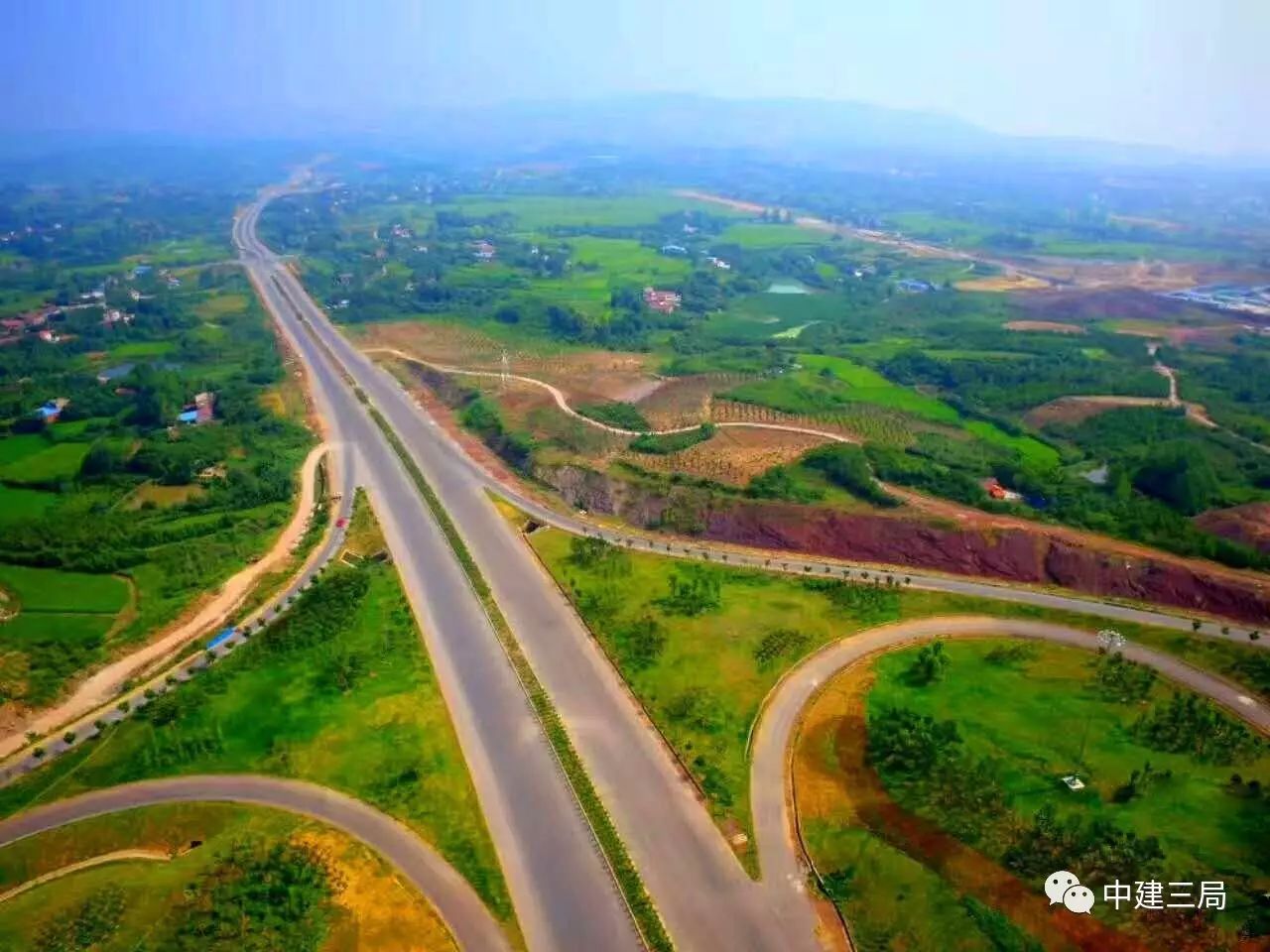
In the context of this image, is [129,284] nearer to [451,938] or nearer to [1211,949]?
[451,938]

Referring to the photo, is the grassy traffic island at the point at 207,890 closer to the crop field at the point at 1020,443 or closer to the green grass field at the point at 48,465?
the green grass field at the point at 48,465

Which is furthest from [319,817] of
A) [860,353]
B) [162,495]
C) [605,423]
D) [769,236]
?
[769,236]

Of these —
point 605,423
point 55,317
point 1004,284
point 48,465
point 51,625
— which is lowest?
point 51,625

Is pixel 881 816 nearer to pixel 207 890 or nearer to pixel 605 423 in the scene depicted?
pixel 207 890

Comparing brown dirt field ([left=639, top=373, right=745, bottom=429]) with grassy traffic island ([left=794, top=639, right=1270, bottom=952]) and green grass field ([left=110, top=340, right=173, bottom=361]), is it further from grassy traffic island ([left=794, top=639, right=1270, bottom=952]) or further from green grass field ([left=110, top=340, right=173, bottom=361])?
green grass field ([left=110, top=340, right=173, bottom=361])

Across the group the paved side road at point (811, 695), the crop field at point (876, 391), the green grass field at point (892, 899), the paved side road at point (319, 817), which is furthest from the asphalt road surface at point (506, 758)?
the crop field at point (876, 391)

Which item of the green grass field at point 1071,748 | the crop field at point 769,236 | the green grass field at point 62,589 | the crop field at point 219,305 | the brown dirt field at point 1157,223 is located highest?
the brown dirt field at point 1157,223

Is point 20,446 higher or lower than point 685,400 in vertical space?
lower

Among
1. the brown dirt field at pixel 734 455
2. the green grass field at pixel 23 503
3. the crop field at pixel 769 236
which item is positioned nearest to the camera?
the green grass field at pixel 23 503
